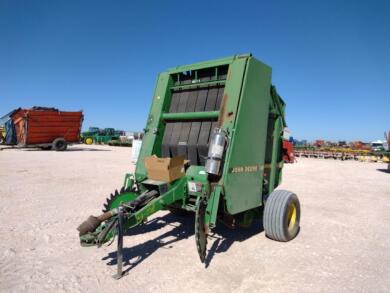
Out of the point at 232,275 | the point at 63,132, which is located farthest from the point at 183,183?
the point at 63,132

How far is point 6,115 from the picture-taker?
67.7 feet

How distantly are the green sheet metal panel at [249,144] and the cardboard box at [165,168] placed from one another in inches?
26.3

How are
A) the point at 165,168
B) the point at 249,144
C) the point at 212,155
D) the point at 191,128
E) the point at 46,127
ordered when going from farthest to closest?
the point at 46,127 < the point at 191,128 < the point at 249,144 < the point at 165,168 < the point at 212,155

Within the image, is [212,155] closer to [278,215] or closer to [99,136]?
[278,215]

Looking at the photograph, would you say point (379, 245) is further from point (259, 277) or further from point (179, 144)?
point (179, 144)

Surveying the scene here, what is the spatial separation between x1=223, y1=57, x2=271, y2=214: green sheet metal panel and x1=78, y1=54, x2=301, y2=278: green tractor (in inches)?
0.5

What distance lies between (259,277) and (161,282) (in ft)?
3.66

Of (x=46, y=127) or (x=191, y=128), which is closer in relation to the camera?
(x=191, y=128)

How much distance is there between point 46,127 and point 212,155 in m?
18.8

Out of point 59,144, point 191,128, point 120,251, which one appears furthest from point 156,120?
point 59,144

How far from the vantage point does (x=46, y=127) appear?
19.7 m

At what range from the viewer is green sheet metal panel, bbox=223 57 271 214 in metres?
4.03

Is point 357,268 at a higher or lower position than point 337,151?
lower

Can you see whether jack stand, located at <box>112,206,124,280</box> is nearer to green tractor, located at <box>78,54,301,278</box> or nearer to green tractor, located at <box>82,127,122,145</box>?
green tractor, located at <box>78,54,301,278</box>
